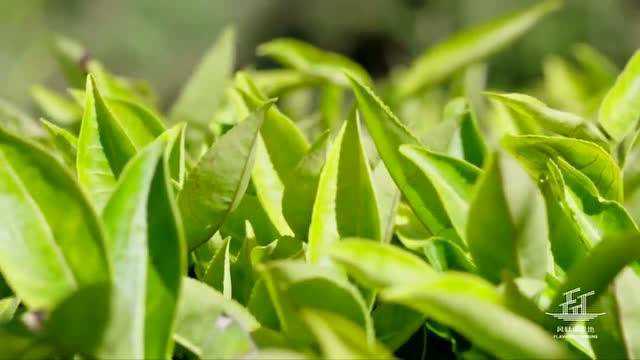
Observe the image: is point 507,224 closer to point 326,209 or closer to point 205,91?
point 326,209

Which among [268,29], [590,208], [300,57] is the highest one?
[300,57]

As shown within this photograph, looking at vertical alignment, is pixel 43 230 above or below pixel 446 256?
above

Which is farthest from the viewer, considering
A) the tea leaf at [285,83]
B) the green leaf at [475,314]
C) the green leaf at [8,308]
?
the tea leaf at [285,83]

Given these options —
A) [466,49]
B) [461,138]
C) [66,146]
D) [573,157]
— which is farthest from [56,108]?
[573,157]

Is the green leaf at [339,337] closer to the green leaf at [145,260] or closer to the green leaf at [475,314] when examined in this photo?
the green leaf at [475,314]

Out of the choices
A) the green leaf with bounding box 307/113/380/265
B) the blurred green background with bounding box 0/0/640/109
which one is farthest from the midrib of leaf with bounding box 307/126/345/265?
the blurred green background with bounding box 0/0/640/109

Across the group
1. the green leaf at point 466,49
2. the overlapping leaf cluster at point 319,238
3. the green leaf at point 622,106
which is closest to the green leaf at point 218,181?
the overlapping leaf cluster at point 319,238
